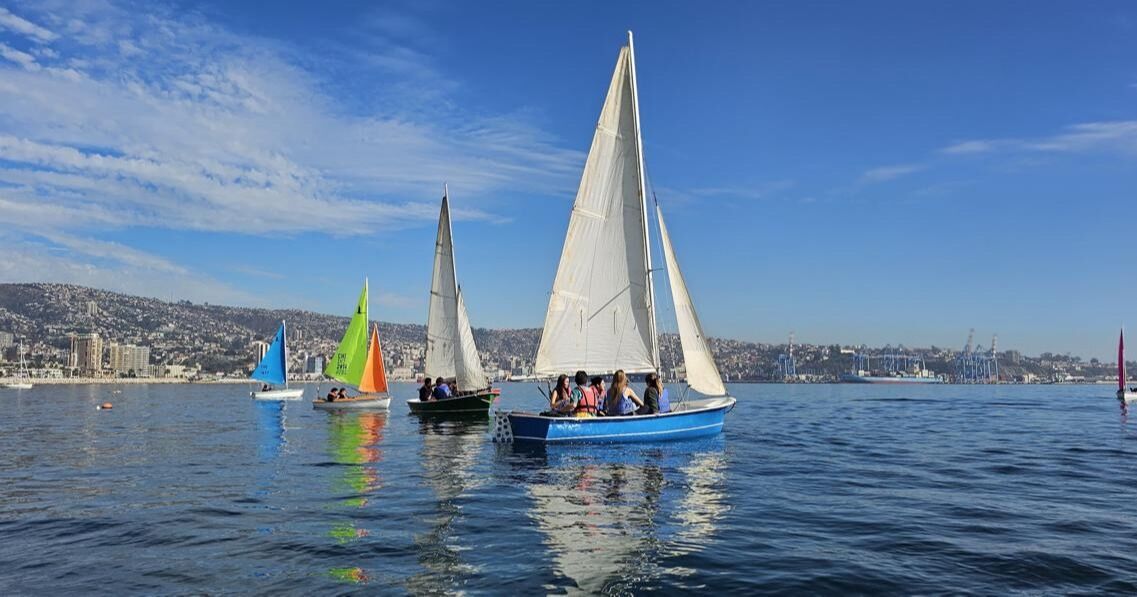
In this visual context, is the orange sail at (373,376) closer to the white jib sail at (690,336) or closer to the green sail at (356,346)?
the green sail at (356,346)

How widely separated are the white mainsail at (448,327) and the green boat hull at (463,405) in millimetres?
1804

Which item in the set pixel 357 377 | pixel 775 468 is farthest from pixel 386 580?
pixel 357 377

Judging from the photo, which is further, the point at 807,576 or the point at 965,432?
the point at 965,432

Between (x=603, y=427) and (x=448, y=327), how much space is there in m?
21.1

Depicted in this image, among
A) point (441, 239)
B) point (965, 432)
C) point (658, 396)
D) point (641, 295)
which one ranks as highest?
point (441, 239)

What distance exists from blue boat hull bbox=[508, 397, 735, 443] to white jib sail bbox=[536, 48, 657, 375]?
6.61ft

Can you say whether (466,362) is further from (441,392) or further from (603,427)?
(603,427)

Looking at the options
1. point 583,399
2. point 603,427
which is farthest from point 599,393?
point 603,427

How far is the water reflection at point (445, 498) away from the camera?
9.36m

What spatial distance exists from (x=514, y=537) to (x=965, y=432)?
1124 inches

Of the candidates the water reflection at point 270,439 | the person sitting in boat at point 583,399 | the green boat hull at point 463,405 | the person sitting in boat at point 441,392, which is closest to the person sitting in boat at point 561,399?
the person sitting in boat at point 583,399

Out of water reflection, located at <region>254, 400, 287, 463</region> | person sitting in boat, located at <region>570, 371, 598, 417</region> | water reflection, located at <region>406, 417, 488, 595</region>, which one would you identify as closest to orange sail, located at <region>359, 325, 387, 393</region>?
water reflection, located at <region>254, 400, 287, 463</region>

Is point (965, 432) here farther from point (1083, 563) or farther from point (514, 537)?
point (514, 537)

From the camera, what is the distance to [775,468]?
2000 centimetres
